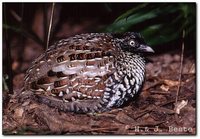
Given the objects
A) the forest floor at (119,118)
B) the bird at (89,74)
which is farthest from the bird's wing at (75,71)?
the forest floor at (119,118)

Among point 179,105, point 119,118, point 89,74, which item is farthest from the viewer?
point 179,105

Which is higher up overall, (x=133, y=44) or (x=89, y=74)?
(x=133, y=44)

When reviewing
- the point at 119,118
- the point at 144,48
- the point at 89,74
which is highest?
the point at 144,48

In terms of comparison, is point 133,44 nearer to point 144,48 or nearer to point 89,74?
point 144,48

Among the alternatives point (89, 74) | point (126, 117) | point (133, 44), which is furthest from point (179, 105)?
point (89, 74)

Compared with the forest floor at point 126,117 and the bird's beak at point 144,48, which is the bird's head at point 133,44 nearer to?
the bird's beak at point 144,48

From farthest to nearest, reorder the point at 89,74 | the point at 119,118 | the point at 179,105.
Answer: the point at 179,105, the point at 119,118, the point at 89,74

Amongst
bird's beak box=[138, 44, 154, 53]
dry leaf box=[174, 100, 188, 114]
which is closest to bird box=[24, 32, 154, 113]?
bird's beak box=[138, 44, 154, 53]

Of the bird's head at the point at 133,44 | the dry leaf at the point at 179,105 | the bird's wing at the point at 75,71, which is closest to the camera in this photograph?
the bird's wing at the point at 75,71

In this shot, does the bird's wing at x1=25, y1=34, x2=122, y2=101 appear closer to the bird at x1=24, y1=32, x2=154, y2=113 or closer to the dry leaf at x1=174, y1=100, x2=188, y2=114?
the bird at x1=24, y1=32, x2=154, y2=113
